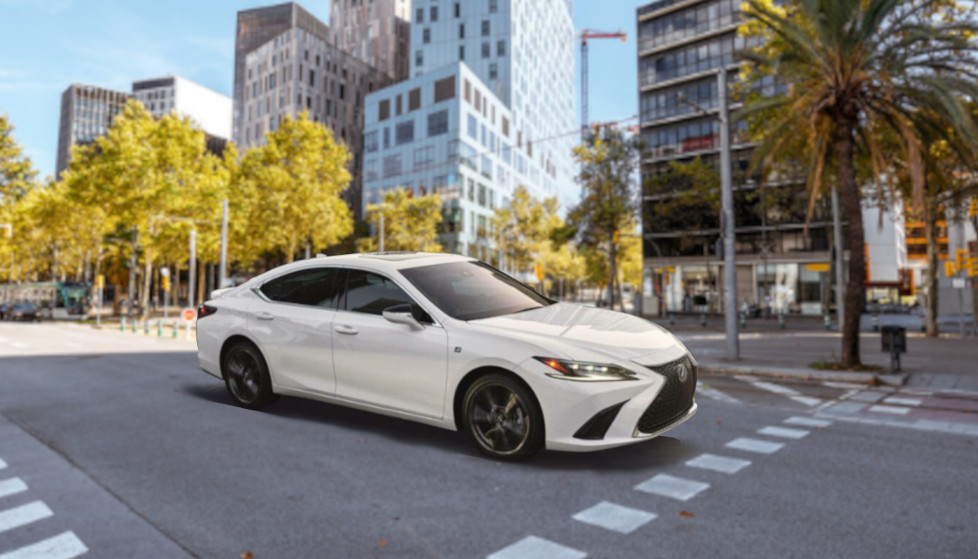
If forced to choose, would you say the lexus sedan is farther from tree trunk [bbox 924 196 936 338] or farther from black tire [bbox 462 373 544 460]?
tree trunk [bbox 924 196 936 338]

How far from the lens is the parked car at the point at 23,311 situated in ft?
185

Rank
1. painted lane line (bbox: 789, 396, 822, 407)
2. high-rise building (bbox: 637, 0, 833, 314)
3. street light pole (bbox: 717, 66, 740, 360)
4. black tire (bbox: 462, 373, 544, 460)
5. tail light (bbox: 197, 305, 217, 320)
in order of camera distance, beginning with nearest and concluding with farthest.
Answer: black tire (bbox: 462, 373, 544, 460), tail light (bbox: 197, 305, 217, 320), painted lane line (bbox: 789, 396, 822, 407), street light pole (bbox: 717, 66, 740, 360), high-rise building (bbox: 637, 0, 833, 314)

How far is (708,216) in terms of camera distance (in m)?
61.6

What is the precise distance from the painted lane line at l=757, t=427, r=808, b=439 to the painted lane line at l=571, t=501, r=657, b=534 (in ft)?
20.4

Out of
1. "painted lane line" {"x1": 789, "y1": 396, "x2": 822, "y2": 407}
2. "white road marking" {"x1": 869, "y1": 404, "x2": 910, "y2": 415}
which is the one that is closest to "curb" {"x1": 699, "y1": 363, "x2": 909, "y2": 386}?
"painted lane line" {"x1": 789, "y1": 396, "x2": 822, "y2": 407}

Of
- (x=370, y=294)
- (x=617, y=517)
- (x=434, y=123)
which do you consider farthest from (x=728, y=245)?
(x=370, y=294)

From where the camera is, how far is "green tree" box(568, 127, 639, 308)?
1860 inches

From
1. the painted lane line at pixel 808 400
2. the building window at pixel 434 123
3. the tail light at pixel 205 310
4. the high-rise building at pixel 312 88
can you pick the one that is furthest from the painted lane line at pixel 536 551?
the high-rise building at pixel 312 88

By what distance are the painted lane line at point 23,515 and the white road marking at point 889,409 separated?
46.4 feet

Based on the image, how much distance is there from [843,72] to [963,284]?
101 ft

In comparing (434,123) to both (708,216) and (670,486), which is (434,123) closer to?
(670,486)

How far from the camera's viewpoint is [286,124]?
54.3 meters

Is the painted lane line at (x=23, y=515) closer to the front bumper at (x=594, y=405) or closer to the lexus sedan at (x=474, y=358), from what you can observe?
the lexus sedan at (x=474, y=358)

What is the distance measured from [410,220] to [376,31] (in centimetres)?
8832
